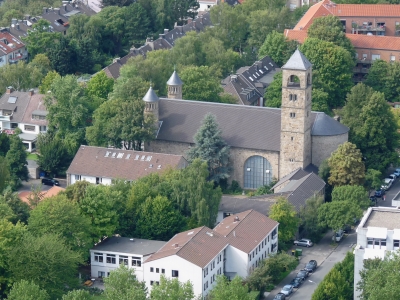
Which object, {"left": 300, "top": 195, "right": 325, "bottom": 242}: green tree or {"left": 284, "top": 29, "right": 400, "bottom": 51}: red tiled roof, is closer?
{"left": 300, "top": 195, "right": 325, "bottom": 242}: green tree

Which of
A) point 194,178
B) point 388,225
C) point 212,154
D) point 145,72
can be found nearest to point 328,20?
point 145,72

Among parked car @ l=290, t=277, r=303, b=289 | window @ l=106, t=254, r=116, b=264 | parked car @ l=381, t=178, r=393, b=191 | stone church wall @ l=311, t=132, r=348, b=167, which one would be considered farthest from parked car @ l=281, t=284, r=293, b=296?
parked car @ l=381, t=178, r=393, b=191

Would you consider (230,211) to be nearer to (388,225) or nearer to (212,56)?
(388,225)

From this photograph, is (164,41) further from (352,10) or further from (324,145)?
(324,145)

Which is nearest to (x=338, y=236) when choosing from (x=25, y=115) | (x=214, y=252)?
(x=214, y=252)

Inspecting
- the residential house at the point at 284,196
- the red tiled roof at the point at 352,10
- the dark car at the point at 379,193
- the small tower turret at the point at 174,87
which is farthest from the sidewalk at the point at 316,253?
the red tiled roof at the point at 352,10

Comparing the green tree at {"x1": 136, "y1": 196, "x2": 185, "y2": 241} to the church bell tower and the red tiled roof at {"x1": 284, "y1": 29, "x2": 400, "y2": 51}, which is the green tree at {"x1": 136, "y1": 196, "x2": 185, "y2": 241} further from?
the red tiled roof at {"x1": 284, "y1": 29, "x2": 400, "y2": 51}
